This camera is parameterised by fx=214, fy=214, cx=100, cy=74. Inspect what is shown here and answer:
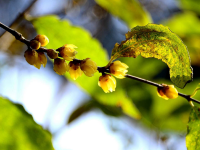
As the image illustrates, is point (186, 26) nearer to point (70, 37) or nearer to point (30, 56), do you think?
point (70, 37)

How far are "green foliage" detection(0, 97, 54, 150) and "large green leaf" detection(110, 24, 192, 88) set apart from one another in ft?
0.88

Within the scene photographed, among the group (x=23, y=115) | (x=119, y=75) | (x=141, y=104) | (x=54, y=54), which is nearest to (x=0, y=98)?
(x=23, y=115)

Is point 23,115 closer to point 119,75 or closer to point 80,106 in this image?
point 119,75

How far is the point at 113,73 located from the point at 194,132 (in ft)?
0.83

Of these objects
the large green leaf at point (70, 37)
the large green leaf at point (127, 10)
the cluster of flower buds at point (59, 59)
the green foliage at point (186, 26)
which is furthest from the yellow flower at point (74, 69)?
the green foliage at point (186, 26)

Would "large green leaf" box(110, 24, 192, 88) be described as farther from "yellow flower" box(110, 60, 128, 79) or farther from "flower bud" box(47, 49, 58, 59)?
"flower bud" box(47, 49, 58, 59)

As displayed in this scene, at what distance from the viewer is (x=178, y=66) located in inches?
20.0

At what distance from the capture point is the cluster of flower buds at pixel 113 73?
51 centimetres

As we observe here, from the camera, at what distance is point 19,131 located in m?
0.53

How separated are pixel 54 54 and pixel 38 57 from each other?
1.7 inches

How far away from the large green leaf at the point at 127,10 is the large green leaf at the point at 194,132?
64cm

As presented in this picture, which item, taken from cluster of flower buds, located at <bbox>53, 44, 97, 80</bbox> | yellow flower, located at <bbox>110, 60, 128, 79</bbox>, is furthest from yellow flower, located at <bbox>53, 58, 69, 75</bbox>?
yellow flower, located at <bbox>110, 60, 128, 79</bbox>

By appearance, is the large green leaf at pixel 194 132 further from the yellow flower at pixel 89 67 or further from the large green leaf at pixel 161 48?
the yellow flower at pixel 89 67

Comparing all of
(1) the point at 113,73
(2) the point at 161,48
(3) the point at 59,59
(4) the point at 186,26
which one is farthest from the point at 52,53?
(4) the point at 186,26
